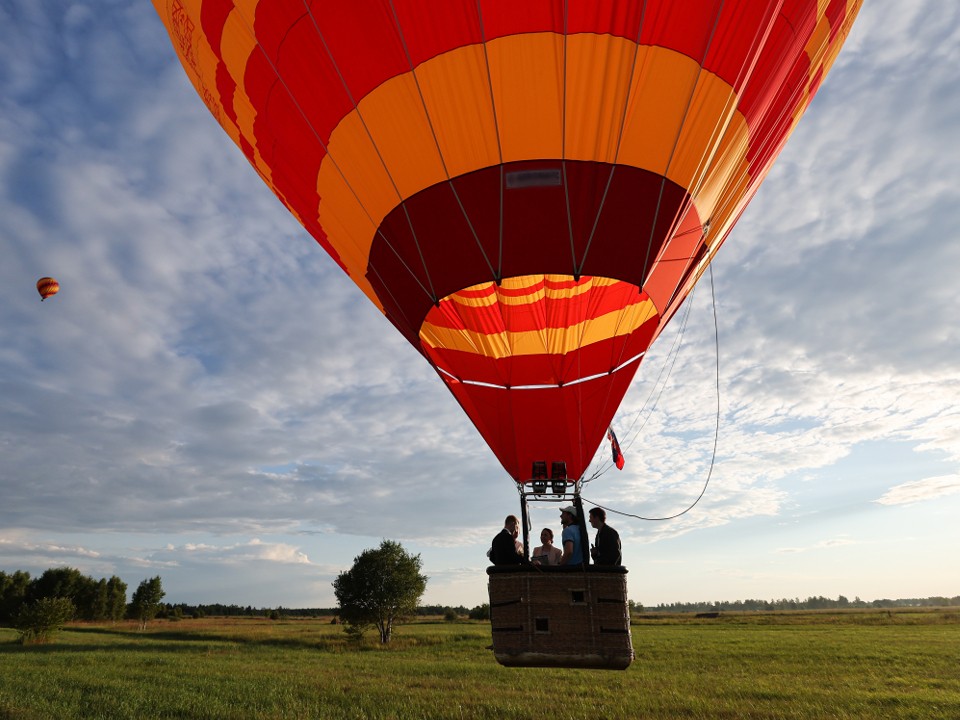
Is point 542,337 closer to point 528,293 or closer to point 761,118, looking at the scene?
point 528,293

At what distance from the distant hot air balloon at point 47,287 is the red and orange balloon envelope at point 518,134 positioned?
18.2 meters

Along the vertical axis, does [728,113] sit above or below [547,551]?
above

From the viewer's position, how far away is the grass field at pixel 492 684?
12734mm

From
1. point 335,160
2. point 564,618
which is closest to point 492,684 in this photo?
point 564,618

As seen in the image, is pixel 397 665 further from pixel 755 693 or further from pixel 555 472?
pixel 555 472

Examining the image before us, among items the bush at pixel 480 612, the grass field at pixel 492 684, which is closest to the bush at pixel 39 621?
the grass field at pixel 492 684

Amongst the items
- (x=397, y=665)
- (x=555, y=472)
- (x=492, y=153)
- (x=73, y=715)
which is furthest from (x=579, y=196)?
(x=397, y=665)

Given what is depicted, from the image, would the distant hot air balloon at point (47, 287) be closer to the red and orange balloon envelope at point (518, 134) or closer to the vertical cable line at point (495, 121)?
the red and orange balloon envelope at point (518, 134)

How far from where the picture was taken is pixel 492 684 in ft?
56.0

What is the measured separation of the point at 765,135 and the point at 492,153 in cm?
333

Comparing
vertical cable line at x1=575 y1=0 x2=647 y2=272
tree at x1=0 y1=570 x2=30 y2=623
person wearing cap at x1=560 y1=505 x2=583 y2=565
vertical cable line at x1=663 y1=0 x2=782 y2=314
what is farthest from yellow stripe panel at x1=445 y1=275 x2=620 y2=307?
tree at x1=0 y1=570 x2=30 y2=623

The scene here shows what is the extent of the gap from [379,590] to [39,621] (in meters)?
18.1

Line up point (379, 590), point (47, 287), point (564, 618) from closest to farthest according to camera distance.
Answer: point (564, 618), point (47, 287), point (379, 590)

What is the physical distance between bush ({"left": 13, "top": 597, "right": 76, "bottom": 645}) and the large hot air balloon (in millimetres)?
36919
